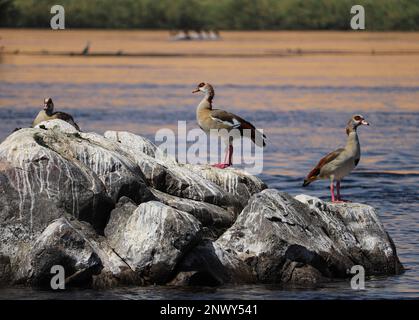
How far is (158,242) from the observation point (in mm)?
16297

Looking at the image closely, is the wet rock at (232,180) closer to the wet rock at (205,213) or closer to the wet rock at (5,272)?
the wet rock at (205,213)

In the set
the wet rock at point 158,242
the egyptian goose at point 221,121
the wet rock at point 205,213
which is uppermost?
the egyptian goose at point 221,121

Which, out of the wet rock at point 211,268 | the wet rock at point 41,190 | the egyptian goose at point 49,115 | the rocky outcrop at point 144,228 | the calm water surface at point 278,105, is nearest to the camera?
the rocky outcrop at point 144,228

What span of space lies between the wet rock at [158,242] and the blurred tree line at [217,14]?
10216 centimetres

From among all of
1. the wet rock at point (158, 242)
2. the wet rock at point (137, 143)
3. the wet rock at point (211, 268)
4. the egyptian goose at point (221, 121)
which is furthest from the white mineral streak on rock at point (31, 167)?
the egyptian goose at point (221, 121)

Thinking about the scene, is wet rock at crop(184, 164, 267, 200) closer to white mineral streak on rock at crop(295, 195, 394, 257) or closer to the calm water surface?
white mineral streak on rock at crop(295, 195, 394, 257)

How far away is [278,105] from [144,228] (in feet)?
107

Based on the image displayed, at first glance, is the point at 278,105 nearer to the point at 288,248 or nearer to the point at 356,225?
the point at 356,225

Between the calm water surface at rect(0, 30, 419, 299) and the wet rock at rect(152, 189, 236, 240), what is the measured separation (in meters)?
1.53

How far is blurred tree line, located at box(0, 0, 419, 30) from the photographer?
120500 millimetres

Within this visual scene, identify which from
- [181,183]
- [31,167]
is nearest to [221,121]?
[181,183]

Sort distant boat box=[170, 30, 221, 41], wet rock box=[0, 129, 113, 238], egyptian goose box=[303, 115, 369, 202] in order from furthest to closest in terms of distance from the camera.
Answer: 1. distant boat box=[170, 30, 221, 41]
2. egyptian goose box=[303, 115, 369, 202]
3. wet rock box=[0, 129, 113, 238]

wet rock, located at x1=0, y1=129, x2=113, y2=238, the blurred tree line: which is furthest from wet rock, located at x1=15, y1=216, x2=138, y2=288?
the blurred tree line

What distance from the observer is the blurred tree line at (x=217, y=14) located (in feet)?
395
